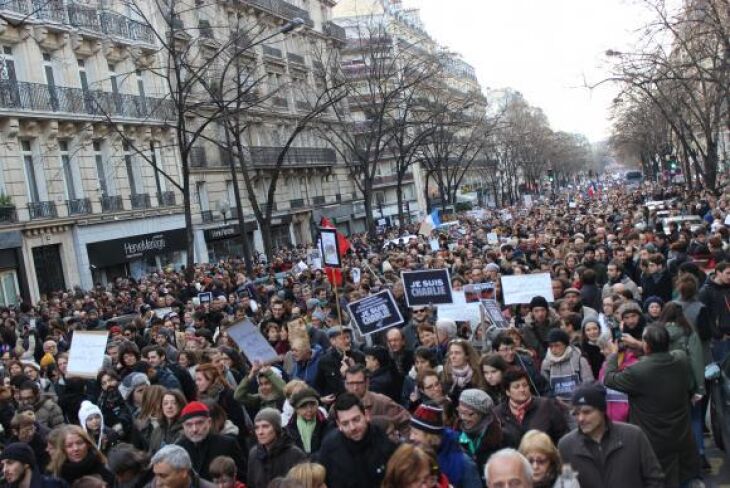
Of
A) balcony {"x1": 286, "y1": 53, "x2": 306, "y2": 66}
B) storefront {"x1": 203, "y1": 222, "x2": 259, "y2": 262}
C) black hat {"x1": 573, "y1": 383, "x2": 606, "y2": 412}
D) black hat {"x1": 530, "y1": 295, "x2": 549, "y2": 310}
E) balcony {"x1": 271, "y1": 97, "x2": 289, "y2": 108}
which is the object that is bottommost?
storefront {"x1": 203, "y1": 222, "x2": 259, "y2": 262}

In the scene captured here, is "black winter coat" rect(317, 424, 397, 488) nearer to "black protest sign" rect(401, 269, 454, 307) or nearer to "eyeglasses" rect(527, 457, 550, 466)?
"eyeglasses" rect(527, 457, 550, 466)

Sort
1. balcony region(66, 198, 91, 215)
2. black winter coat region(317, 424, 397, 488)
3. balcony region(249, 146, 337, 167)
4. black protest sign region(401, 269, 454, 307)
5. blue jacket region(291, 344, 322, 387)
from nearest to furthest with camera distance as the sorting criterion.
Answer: black winter coat region(317, 424, 397, 488), blue jacket region(291, 344, 322, 387), black protest sign region(401, 269, 454, 307), balcony region(66, 198, 91, 215), balcony region(249, 146, 337, 167)

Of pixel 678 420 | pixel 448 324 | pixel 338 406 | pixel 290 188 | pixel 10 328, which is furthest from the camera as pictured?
pixel 290 188

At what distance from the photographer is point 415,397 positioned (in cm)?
718

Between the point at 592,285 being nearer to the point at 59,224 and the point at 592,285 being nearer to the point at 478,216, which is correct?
the point at 59,224

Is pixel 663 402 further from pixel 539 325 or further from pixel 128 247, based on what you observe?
pixel 128 247

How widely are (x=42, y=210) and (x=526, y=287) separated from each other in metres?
21.3

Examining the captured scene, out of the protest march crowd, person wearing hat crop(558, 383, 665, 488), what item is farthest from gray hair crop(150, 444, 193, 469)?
person wearing hat crop(558, 383, 665, 488)

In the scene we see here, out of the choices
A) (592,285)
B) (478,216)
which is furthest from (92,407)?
(478,216)

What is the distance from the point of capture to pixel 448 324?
30.8 ft

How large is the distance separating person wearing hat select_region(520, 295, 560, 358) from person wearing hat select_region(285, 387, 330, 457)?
3.11 metres

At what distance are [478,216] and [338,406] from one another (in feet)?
136

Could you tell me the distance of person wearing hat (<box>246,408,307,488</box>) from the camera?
601cm

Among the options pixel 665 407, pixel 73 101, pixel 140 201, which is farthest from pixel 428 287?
pixel 140 201
